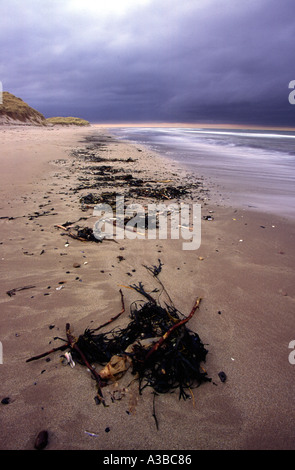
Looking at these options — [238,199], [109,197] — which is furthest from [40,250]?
[238,199]

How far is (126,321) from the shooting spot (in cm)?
248

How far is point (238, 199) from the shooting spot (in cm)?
688

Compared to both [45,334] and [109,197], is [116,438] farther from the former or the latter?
[109,197]

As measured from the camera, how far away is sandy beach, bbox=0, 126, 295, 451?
1.59 metres

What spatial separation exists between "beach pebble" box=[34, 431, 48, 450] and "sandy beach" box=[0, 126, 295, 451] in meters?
0.04

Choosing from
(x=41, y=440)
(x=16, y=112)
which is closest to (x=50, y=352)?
(x=41, y=440)

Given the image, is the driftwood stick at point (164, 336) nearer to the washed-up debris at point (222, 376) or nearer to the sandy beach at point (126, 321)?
the sandy beach at point (126, 321)

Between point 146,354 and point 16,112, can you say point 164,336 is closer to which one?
point 146,354

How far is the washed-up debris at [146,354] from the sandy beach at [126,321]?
8cm

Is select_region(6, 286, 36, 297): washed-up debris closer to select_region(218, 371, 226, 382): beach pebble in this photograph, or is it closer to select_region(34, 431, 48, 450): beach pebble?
select_region(34, 431, 48, 450): beach pebble

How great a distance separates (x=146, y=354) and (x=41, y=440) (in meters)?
0.91
